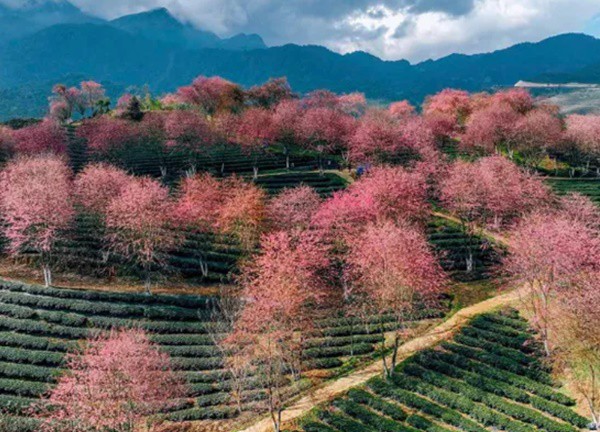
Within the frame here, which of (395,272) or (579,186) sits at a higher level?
(579,186)

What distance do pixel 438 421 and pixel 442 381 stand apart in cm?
404

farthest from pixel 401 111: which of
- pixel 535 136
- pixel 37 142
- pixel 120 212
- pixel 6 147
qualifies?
pixel 120 212

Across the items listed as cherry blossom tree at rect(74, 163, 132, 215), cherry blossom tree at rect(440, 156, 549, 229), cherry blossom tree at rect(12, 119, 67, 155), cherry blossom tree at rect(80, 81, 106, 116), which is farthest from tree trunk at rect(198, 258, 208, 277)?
cherry blossom tree at rect(80, 81, 106, 116)

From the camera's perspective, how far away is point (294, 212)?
60469 mm

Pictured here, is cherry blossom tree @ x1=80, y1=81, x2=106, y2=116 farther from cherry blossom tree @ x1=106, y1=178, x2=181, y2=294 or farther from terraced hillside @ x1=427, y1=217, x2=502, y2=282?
terraced hillside @ x1=427, y1=217, x2=502, y2=282

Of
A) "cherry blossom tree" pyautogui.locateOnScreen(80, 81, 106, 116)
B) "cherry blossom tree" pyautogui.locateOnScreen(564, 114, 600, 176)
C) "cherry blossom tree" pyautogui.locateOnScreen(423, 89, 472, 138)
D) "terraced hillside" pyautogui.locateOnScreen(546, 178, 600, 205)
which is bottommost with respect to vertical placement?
"terraced hillside" pyautogui.locateOnScreen(546, 178, 600, 205)

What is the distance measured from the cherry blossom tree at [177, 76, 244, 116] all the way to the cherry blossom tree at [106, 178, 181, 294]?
83.2 m

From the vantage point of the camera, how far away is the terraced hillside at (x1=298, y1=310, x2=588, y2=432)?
100 ft

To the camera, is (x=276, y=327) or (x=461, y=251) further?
(x=461, y=251)

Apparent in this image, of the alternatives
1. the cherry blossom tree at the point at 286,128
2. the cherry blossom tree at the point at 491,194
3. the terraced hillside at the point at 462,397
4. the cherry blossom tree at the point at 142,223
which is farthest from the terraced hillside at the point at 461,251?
the cherry blossom tree at the point at 286,128

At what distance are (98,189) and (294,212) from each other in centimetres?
2719

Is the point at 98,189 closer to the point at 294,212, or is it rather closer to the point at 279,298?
the point at 294,212

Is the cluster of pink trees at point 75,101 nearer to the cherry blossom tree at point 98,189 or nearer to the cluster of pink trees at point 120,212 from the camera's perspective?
the cluster of pink trees at point 120,212

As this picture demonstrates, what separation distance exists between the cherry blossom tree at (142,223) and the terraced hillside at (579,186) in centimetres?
6975
